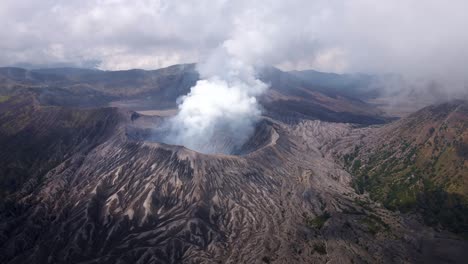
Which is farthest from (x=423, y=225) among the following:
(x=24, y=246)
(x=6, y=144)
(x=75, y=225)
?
(x=6, y=144)

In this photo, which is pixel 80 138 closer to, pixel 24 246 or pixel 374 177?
pixel 24 246

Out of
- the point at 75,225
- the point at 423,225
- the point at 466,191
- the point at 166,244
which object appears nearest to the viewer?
the point at 166,244

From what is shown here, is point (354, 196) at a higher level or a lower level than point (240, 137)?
lower

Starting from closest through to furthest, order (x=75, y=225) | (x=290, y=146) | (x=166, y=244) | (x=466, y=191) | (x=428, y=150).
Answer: (x=166, y=244) < (x=75, y=225) < (x=466, y=191) < (x=428, y=150) < (x=290, y=146)

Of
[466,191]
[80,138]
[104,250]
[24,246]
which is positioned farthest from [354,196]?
[80,138]

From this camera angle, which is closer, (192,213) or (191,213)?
(192,213)

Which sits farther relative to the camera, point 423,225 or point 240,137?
point 240,137

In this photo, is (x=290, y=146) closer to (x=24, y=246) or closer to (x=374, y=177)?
(x=374, y=177)
